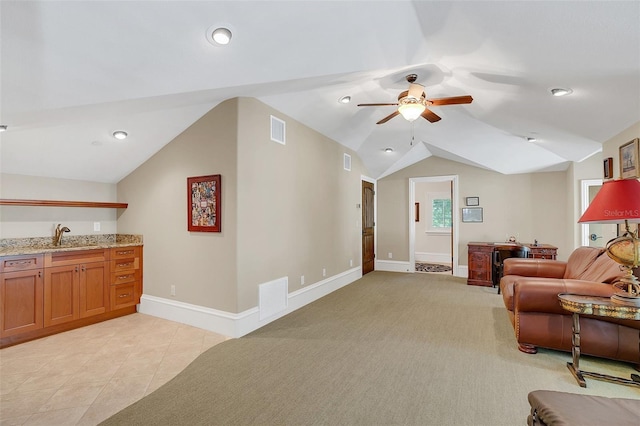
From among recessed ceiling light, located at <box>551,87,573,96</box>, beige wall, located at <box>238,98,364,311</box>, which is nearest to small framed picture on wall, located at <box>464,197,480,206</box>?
beige wall, located at <box>238,98,364,311</box>

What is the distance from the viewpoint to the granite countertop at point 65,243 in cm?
338

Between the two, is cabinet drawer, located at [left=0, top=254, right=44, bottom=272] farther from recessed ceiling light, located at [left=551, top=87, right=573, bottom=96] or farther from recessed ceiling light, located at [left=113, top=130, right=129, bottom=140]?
recessed ceiling light, located at [left=551, top=87, right=573, bottom=96]

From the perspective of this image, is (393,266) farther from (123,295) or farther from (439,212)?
(123,295)

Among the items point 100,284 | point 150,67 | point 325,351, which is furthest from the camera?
point 100,284

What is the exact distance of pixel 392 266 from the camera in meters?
7.59

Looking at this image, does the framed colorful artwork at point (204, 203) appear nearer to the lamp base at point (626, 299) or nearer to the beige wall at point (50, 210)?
the beige wall at point (50, 210)

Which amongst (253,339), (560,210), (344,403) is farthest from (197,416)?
(560,210)

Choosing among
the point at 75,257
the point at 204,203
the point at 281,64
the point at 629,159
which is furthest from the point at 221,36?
the point at 629,159

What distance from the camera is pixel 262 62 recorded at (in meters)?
2.66

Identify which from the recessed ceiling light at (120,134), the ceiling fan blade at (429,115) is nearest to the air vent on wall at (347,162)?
the ceiling fan blade at (429,115)

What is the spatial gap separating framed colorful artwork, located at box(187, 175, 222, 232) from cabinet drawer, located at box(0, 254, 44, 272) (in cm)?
153

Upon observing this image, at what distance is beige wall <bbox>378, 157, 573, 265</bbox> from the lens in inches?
247

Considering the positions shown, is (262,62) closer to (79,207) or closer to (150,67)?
(150,67)

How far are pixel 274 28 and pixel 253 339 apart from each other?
9.59 ft
